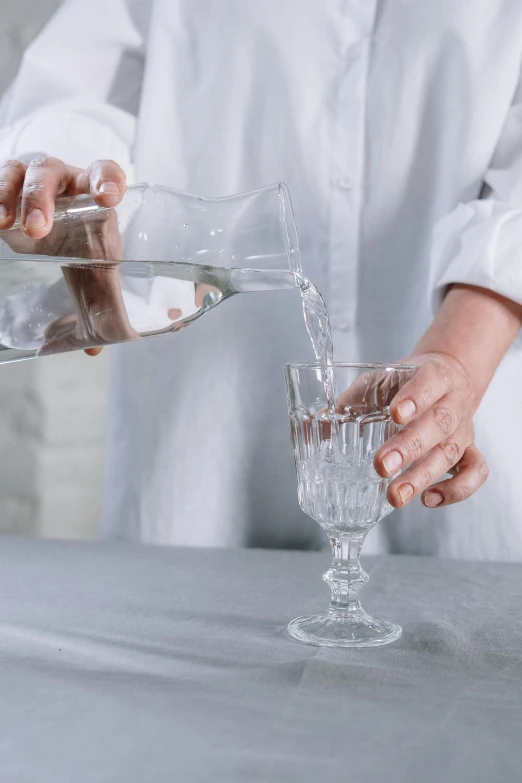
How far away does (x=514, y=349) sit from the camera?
817 mm

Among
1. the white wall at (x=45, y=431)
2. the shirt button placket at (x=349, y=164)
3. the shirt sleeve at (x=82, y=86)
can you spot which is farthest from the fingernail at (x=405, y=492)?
the white wall at (x=45, y=431)

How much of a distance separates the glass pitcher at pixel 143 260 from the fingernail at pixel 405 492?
0.14m

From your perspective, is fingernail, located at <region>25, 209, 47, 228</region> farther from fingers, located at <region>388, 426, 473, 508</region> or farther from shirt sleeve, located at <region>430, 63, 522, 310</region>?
shirt sleeve, located at <region>430, 63, 522, 310</region>

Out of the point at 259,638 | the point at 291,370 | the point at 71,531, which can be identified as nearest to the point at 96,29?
the point at 291,370

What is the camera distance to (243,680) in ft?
1.36

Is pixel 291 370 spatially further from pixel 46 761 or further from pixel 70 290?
pixel 46 761

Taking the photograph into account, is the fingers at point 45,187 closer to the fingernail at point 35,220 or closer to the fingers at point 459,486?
the fingernail at point 35,220

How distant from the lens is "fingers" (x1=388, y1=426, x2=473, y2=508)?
20.0 inches

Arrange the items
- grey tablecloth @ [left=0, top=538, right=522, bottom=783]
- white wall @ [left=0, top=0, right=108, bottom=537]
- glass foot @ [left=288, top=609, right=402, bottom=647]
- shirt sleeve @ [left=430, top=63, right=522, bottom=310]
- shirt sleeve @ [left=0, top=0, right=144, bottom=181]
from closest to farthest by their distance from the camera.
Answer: grey tablecloth @ [left=0, top=538, right=522, bottom=783], glass foot @ [left=288, top=609, right=402, bottom=647], shirt sleeve @ [left=430, top=63, right=522, bottom=310], shirt sleeve @ [left=0, top=0, right=144, bottom=181], white wall @ [left=0, top=0, right=108, bottom=537]

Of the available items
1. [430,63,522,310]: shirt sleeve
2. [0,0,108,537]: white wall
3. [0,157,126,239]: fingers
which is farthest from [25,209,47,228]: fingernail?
[0,0,108,537]: white wall

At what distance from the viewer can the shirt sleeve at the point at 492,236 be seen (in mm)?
708

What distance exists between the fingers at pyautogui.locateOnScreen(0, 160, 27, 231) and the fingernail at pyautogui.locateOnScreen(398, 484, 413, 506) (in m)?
0.27

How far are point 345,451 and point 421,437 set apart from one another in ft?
0.15

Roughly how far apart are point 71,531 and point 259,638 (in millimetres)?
1320
